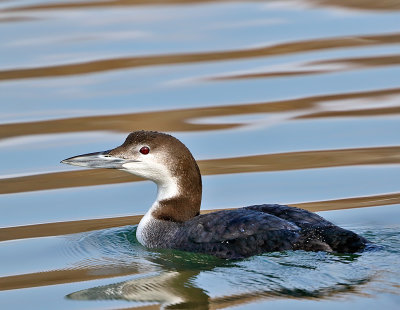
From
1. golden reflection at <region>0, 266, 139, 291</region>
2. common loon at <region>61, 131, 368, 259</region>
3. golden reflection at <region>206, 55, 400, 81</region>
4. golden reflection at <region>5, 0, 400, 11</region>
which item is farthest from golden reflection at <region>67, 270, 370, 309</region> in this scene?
golden reflection at <region>5, 0, 400, 11</region>

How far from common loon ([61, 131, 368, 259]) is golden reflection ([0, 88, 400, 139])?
248cm

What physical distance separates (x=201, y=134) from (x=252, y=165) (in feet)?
3.29

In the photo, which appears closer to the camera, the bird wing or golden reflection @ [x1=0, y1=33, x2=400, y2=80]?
the bird wing

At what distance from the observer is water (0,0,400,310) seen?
764 centimetres

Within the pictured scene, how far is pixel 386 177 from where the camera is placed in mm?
10070

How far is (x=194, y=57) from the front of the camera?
1357 cm

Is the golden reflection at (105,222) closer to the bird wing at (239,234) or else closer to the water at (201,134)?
the water at (201,134)

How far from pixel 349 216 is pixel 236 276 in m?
1.73

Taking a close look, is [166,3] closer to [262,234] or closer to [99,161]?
[99,161]

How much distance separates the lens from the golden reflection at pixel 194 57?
42.8 ft

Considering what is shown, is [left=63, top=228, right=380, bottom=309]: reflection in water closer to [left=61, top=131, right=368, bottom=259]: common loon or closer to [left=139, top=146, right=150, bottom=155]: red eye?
[left=61, top=131, right=368, bottom=259]: common loon

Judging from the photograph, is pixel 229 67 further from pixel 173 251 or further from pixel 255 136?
pixel 173 251

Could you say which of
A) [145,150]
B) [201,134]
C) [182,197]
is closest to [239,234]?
[182,197]

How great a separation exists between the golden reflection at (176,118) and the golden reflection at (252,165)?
2.85 ft
